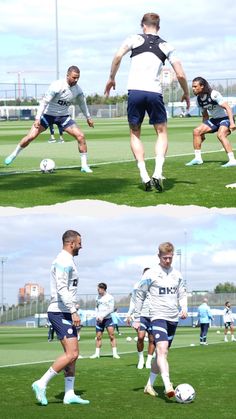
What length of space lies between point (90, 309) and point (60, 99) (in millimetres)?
49457

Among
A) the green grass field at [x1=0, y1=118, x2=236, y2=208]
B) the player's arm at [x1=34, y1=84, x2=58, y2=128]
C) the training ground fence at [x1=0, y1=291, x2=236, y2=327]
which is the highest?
the player's arm at [x1=34, y1=84, x2=58, y2=128]

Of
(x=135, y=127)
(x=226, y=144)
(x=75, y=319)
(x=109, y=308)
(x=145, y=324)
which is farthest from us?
(x=109, y=308)

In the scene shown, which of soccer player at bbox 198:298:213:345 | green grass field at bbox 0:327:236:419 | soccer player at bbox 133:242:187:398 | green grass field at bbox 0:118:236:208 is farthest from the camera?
soccer player at bbox 198:298:213:345

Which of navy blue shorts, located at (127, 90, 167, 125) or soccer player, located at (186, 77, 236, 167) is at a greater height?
soccer player, located at (186, 77, 236, 167)

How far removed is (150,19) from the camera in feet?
45.4

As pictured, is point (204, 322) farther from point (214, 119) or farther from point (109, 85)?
point (109, 85)

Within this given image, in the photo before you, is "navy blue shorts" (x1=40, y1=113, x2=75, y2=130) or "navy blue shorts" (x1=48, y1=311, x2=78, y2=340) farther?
"navy blue shorts" (x1=40, y1=113, x2=75, y2=130)

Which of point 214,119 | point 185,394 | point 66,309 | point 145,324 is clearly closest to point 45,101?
point 214,119

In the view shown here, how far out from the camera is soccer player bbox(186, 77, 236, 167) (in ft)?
61.8

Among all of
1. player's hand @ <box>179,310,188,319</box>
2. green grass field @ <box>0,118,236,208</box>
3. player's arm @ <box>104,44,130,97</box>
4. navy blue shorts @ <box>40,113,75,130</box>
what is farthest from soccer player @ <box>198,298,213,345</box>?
player's hand @ <box>179,310,188,319</box>

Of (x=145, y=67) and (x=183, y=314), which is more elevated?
(x=145, y=67)

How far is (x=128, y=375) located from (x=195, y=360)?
3.35 m

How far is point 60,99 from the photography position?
18.5 meters

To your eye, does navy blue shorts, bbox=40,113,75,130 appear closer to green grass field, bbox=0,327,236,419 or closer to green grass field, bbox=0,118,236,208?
green grass field, bbox=0,118,236,208
